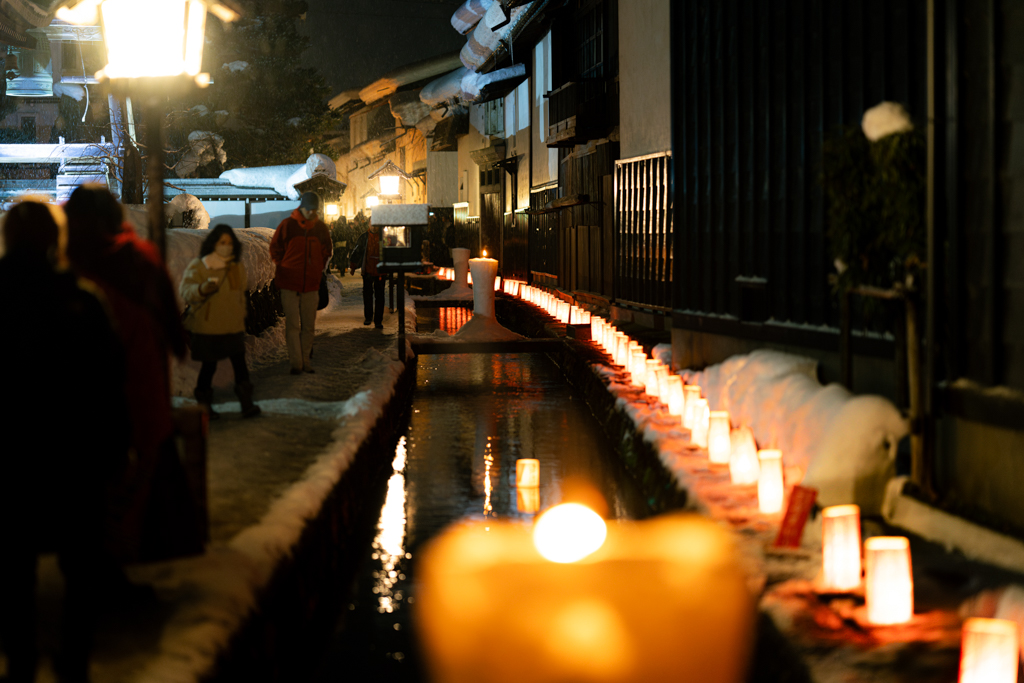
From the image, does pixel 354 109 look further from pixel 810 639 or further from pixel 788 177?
pixel 810 639

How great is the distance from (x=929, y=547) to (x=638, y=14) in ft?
43.2

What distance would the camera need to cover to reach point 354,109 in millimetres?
53625

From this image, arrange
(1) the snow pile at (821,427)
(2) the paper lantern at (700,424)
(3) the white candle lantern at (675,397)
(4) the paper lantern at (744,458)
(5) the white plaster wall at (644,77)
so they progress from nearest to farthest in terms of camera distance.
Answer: (1) the snow pile at (821,427) < (4) the paper lantern at (744,458) < (2) the paper lantern at (700,424) < (3) the white candle lantern at (675,397) < (5) the white plaster wall at (644,77)

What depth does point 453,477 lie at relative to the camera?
9.29 metres

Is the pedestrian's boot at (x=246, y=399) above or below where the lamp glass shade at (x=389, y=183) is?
below

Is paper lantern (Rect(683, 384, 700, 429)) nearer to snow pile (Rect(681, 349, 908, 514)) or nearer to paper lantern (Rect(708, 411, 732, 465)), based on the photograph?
snow pile (Rect(681, 349, 908, 514))

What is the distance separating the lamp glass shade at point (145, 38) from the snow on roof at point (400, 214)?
11.2 m

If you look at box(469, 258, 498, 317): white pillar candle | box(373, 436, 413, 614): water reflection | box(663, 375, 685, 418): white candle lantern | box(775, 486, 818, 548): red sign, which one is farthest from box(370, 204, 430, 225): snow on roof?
box(775, 486, 818, 548): red sign

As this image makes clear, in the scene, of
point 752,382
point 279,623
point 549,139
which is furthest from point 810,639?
point 549,139

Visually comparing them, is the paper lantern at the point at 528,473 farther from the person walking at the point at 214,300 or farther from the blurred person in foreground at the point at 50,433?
the blurred person in foreground at the point at 50,433

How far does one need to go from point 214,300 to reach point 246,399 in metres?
1.00

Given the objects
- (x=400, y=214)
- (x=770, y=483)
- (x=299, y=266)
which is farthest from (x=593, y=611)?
(x=400, y=214)

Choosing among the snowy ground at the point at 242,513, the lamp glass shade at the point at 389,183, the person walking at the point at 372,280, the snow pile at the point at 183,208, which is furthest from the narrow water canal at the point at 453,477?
the lamp glass shade at the point at 389,183

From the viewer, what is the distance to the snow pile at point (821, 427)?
231 inches
